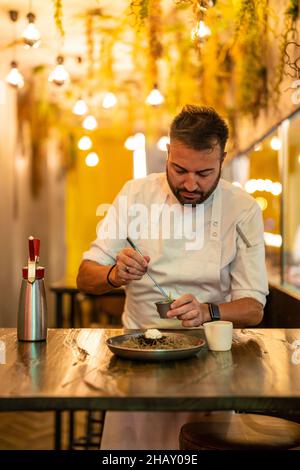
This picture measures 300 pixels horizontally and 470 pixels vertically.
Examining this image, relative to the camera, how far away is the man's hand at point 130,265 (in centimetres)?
224

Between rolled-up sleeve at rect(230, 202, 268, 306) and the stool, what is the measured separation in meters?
0.48

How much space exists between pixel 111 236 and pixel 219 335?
87cm

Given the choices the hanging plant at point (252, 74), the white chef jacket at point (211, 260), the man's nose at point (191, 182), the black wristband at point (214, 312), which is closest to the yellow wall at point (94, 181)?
the hanging plant at point (252, 74)

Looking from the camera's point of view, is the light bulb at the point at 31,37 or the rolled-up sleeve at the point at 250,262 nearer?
the rolled-up sleeve at the point at 250,262

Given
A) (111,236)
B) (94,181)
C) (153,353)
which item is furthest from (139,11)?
(94,181)

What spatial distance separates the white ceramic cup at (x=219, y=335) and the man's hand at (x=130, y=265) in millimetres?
312

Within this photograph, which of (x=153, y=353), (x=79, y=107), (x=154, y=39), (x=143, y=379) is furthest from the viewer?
(x=79, y=107)

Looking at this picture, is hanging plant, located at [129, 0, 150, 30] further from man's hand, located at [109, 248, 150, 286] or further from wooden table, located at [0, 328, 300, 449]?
wooden table, located at [0, 328, 300, 449]

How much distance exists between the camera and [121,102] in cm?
866

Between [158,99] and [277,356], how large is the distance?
3.40 metres

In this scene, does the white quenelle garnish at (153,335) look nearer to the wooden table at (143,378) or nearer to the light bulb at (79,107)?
the wooden table at (143,378)

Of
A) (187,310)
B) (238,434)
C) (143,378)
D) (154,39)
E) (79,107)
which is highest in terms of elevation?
(154,39)

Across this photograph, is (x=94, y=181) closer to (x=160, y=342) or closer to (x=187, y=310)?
(x=187, y=310)

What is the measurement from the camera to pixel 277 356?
2012 millimetres
